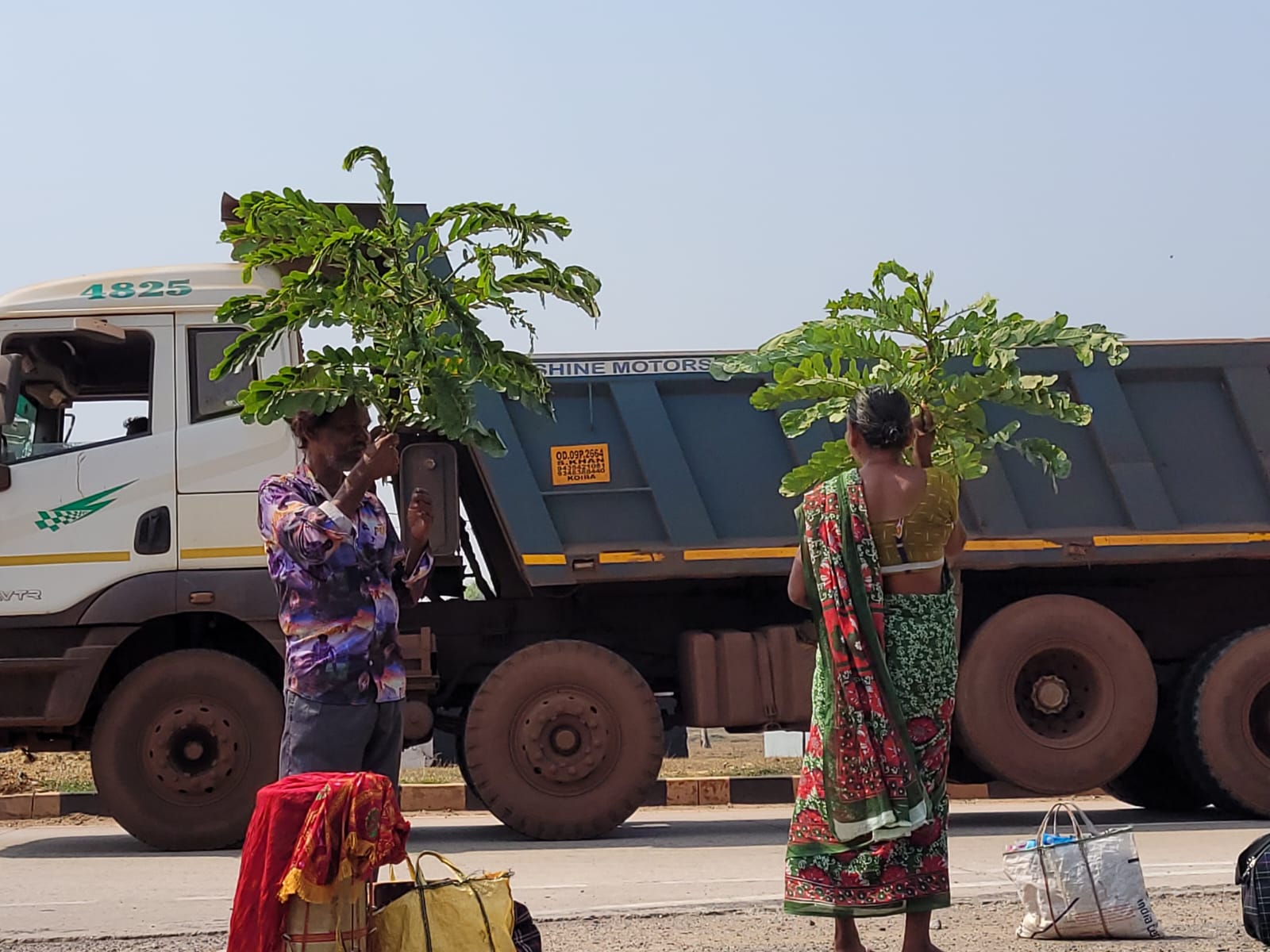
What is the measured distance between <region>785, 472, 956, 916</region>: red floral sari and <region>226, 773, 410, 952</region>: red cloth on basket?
1215mm

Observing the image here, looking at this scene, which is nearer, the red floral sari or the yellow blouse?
the red floral sari

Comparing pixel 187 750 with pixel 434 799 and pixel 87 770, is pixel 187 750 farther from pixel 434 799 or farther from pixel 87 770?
pixel 87 770

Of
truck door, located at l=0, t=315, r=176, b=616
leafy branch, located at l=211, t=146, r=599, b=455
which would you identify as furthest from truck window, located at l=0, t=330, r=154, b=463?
leafy branch, located at l=211, t=146, r=599, b=455

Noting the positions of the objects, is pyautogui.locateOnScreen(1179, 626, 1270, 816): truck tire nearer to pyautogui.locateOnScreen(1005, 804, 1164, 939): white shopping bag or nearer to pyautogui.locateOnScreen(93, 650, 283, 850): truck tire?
pyautogui.locateOnScreen(1005, 804, 1164, 939): white shopping bag

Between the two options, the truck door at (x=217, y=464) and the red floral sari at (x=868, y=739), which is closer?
the red floral sari at (x=868, y=739)

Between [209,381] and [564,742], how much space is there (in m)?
2.69

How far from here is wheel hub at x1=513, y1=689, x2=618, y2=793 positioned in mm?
8516

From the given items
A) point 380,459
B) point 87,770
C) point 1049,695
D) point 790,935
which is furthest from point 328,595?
point 87,770

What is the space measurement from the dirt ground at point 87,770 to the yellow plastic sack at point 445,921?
24.6 ft

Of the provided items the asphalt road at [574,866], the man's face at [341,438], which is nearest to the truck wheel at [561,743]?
the asphalt road at [574,866]

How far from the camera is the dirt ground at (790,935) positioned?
487 centimetres

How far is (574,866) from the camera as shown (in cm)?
739

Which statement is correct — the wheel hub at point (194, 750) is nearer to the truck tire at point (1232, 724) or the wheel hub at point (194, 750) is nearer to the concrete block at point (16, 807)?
the concrete block at point (16, 807)

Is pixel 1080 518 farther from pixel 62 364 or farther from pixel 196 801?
pixel 62 364
